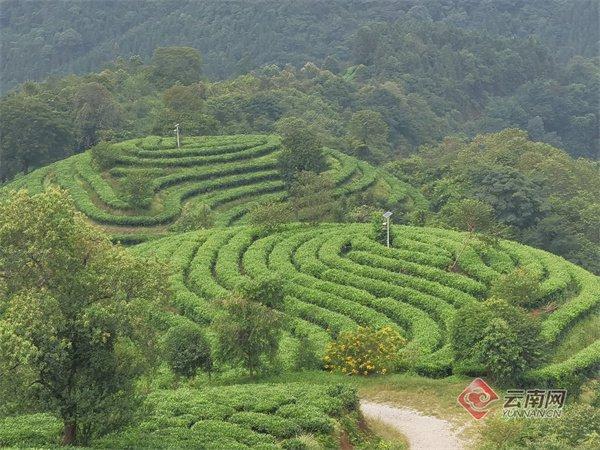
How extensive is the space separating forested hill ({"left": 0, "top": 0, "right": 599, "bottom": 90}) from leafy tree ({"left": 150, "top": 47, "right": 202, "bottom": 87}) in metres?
34.4

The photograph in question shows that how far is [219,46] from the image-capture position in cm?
14112

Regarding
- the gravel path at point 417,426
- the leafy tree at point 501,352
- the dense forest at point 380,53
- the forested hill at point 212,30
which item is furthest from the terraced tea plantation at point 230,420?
the forested hill at point 212,30

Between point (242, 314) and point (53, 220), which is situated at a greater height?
point (53, 220)

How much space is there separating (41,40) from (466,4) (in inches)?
3247

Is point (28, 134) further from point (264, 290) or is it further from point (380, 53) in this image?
point (380, 53)

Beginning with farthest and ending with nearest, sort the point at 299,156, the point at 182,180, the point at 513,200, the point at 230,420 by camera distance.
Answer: the point at 182,180
the point at 299,156
the point at 513,200
the point at 230,420

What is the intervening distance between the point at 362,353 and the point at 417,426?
183 inches

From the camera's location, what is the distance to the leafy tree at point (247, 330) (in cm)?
2678

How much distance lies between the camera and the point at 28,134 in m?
65.6

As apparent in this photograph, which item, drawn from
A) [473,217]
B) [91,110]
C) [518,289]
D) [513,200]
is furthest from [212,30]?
[518,289]

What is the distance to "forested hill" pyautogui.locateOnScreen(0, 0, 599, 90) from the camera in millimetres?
136625

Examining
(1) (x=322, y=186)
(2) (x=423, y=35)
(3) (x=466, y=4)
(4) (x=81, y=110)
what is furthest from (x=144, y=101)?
(3) (x=466, y=4)

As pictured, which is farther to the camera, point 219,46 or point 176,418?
point 219,46

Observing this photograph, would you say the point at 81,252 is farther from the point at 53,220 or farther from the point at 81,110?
the point at 81,110
